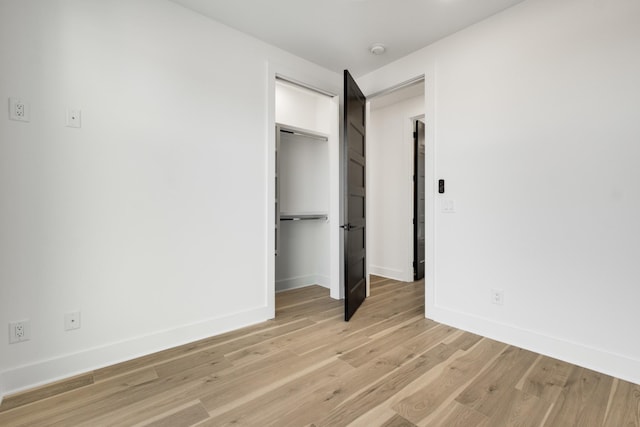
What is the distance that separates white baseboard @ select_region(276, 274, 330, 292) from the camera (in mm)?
3781

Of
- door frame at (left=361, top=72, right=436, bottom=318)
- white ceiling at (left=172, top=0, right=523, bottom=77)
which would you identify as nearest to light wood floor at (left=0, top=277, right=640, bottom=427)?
door frame at (left=361, top=72, right=436, bottom=318)

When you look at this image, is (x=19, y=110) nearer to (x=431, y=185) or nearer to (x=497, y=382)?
(x=431, y=185)

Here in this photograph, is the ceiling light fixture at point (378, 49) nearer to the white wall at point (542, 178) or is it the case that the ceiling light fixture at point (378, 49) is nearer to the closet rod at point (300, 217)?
the white wall at point (542, 178)

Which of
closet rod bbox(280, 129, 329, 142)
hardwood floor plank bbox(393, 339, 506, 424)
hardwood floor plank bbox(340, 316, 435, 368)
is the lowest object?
hardwood floor plank bbox(393, 339, 506, 424)

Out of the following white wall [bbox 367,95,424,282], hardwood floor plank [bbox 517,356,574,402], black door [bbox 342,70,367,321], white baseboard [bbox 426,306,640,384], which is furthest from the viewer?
white wall [bbox 367,95,424,282]

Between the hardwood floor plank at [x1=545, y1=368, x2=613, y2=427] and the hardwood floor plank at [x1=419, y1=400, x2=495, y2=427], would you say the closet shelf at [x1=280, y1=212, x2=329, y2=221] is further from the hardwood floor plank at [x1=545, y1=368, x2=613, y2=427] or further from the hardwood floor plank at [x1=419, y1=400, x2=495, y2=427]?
the hardwood floor plank at [x1=545, y1=368, x2=613, y2=427]

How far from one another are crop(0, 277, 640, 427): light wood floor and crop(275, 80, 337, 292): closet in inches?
60.8

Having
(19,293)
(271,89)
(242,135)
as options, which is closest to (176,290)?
(19,293)

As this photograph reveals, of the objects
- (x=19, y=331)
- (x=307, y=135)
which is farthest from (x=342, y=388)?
(x=307, y=135)

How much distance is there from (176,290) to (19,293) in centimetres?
85

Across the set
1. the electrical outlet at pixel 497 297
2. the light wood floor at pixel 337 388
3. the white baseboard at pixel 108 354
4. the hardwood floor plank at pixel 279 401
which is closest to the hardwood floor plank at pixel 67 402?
the light wood floor at pixel 337 388

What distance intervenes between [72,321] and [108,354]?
0.32 metres

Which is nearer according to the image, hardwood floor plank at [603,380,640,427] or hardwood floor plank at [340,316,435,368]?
hardwood floor plank at [603,380,640,427]

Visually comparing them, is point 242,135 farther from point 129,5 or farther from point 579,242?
point 579,242
